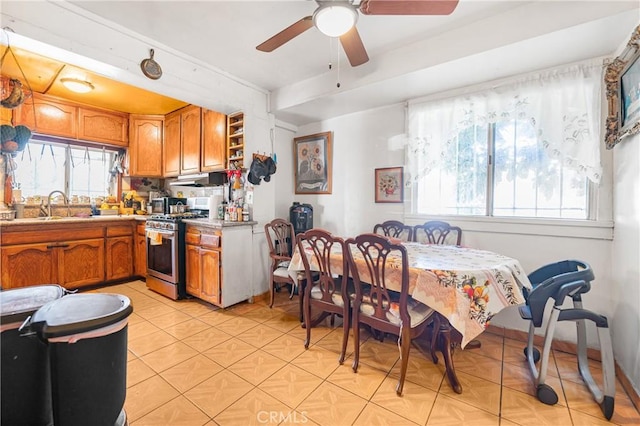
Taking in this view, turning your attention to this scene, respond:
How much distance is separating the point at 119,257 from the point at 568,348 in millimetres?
5094

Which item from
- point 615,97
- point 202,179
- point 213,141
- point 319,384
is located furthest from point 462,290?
point 202,179

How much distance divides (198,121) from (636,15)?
4.10 m

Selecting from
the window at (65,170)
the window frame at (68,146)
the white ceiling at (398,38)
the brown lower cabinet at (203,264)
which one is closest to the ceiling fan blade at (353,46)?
the white ceiling at (398,38)

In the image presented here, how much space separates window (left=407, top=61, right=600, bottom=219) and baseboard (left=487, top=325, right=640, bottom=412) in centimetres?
105

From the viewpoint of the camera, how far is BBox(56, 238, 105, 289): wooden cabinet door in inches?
126

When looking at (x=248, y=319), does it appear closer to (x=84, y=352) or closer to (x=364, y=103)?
(x=84, y=352)

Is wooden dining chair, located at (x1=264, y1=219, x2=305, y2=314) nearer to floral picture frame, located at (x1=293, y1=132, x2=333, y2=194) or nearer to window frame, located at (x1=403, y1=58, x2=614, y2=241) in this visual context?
floral picture frame, located at (x1=293, y1=132, x2=333, y2=194)

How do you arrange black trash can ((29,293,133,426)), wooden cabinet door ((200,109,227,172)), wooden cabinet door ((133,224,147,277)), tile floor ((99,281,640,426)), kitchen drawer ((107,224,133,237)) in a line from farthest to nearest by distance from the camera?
wooden cabinet door ((133,224,147,277)) < kitchen drawer ((107,224,133,237)) < wooden cabinet door ((200,109,227,172)) < tile floor ((99,281,640,426)) < black trash can ((29,293,133,426))

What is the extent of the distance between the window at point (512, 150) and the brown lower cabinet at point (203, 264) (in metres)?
2.26

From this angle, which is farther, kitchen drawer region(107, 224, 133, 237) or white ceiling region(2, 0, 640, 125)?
kitchen drawer region(107, 224, 133, 237)

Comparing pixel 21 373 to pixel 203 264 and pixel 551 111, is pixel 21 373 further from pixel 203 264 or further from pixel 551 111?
pixel 551 111

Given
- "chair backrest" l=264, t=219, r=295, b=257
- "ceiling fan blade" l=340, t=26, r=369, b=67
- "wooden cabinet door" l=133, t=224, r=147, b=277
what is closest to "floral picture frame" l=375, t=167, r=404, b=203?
"chair backrest" l=264, t=219, r=295, b=257

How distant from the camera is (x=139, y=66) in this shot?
7.34ft

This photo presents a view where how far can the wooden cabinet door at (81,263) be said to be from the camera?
3.21m
